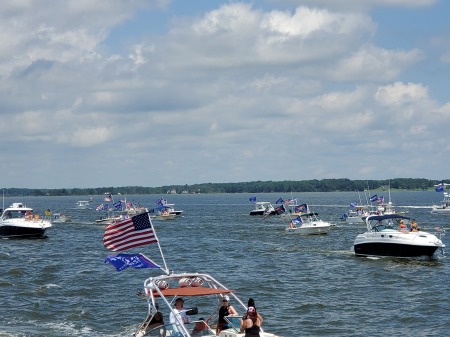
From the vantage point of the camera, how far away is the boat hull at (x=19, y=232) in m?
72.9

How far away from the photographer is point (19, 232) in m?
73.2

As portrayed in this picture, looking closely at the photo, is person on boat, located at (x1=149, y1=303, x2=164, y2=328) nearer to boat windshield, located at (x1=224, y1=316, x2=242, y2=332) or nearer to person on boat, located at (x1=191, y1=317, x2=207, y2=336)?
person on boat, located at (x1=191, y1=317, x2=207, y2=336)

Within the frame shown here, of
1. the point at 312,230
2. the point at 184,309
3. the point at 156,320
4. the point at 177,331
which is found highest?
the point at 184,309

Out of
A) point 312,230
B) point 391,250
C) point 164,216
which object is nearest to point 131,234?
point 391,250

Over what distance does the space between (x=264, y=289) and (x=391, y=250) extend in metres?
14.5

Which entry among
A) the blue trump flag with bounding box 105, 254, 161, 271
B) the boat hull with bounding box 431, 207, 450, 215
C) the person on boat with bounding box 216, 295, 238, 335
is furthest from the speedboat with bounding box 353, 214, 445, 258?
the boat hull with bounding box 431, 207, 450, 215

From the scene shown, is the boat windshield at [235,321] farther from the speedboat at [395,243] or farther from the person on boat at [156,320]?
the speedboat at [395,243]

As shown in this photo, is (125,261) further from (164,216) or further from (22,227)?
(164,216)

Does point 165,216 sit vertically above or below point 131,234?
below

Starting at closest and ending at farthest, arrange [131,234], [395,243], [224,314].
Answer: [224,314]
[131,234]
[395,243]

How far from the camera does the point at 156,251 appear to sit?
206 feet

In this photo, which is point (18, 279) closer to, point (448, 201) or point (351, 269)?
point (351, 269)

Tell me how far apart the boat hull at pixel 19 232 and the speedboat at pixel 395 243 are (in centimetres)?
3503

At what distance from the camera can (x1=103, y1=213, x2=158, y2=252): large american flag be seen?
76.8 feet
